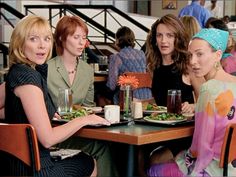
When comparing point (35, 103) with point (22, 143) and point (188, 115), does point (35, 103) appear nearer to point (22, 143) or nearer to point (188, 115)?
point (22, 143)

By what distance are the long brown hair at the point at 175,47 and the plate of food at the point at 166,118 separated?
0.76 m

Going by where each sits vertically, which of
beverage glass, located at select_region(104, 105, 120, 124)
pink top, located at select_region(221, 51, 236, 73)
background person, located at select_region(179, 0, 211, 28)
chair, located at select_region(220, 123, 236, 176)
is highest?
background person, located at select_region(179, 0, 211, 28)

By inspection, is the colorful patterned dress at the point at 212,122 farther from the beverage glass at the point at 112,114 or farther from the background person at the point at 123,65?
the background person at the point at 123,65

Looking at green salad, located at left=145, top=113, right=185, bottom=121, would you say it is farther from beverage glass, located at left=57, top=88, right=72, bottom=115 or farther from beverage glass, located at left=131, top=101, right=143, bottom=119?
beverage glass, located at left=57, top=88, right=72, bottom=115

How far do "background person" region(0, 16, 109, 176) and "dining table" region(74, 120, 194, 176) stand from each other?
0.21ft

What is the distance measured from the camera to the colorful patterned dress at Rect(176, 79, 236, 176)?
2299mm

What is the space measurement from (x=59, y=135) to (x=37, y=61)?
396mm

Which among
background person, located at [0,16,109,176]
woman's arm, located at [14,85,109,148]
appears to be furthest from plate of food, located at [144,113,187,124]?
woman's arm, located at [14,85,109,148]

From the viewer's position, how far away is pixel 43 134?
2.21m

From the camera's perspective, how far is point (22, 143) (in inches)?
84.4

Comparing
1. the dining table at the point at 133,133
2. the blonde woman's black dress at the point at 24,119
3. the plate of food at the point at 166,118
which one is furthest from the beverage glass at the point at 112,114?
the blonde woman's black dress at the point at 24,119

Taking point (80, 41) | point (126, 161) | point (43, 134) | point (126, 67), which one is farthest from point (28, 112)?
point (126, 67)

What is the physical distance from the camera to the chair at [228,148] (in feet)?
7.31

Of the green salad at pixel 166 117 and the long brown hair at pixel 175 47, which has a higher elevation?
the long brown hair at pixel 175 47
